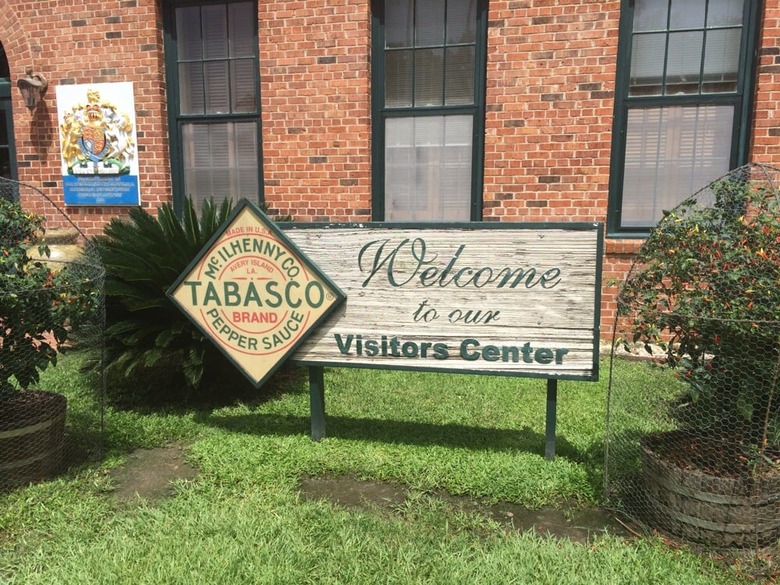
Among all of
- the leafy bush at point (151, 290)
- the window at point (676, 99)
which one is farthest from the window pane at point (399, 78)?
the leafy bush at point (151, 290)

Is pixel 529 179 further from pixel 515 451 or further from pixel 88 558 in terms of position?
pixel 88 558

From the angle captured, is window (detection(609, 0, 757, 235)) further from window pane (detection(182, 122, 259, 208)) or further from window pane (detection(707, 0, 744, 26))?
window pane (detection(182, 122, 259, 208))

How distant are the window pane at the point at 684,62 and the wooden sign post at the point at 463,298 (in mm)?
3373

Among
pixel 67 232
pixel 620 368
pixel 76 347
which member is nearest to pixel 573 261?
pixel 620 368

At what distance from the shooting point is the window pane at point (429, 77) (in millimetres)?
6219

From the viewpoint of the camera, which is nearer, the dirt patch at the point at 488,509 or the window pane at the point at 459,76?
the dirt patch at the point at 488,509

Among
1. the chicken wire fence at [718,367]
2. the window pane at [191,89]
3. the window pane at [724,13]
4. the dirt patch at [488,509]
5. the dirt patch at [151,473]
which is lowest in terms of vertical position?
the dirt patch at [151,473]

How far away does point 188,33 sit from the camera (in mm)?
6691

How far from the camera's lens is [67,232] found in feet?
23.0

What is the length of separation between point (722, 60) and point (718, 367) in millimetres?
4159

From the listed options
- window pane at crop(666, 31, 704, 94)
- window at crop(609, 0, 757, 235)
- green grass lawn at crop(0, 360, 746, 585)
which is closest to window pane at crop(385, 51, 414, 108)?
window at crop(609, 0, 757, 235)

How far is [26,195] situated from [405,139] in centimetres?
456

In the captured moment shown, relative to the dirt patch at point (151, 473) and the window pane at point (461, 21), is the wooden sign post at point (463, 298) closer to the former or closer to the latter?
the dirt patch at point (151, 473)

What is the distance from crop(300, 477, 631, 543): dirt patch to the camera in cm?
293
